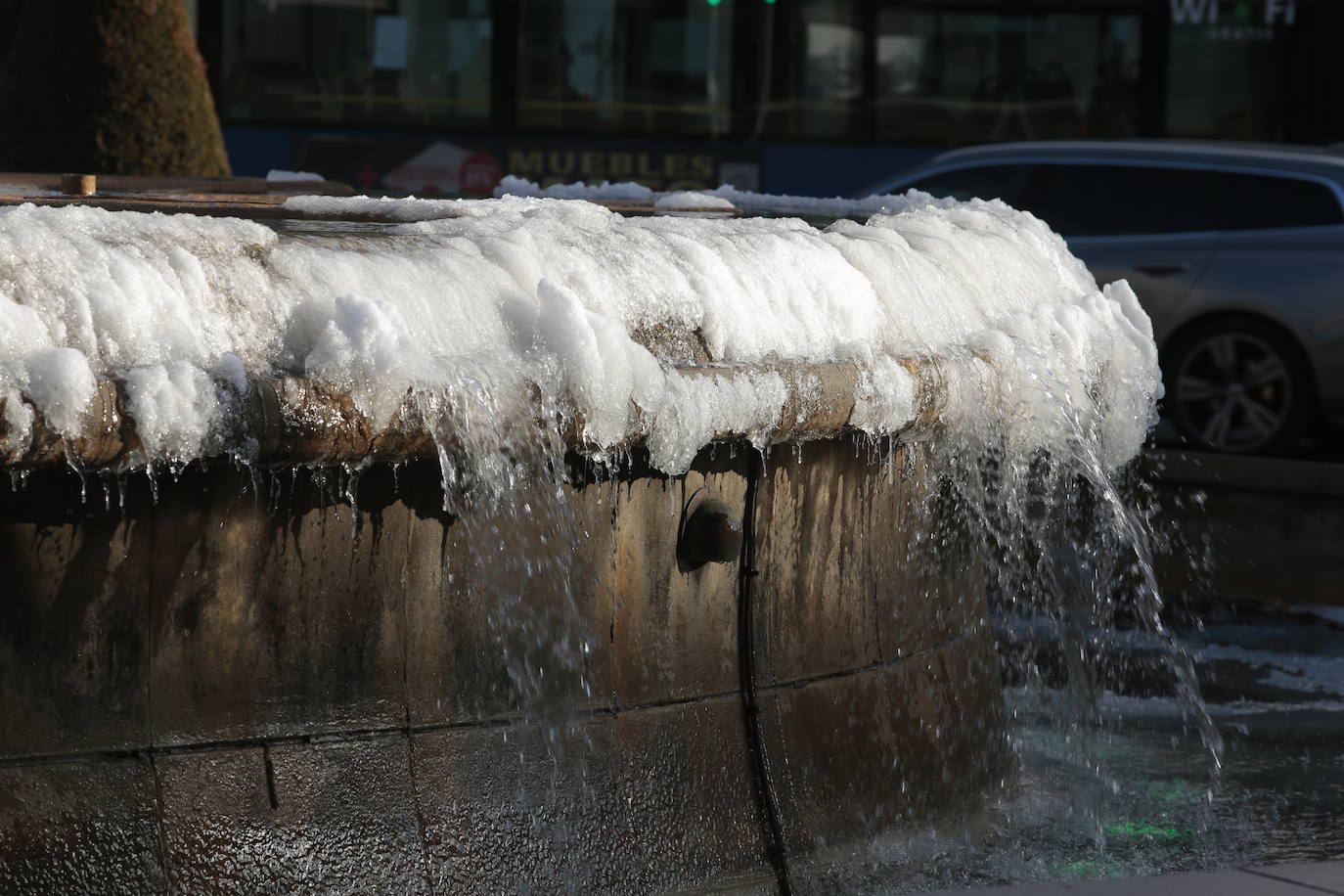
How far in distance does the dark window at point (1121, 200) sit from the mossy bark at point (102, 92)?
5.05 m

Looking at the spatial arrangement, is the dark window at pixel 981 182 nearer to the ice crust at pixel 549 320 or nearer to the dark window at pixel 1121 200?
the dark window at pixel 1121 200

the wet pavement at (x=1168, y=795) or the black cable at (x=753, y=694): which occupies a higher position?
the black cable at (x=753, y=694)

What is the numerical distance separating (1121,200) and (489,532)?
8.21 m

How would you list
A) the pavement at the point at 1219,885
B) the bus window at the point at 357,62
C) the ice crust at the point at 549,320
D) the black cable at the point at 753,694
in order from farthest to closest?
1. the bus window at the point at 357,62
2. the black cable at the point at 753,694
3. the pavement at the point at 1219,885
4. the ice crust at the point at 549,320

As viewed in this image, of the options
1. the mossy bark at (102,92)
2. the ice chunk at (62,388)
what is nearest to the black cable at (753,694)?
the ice chunk at (62,388)

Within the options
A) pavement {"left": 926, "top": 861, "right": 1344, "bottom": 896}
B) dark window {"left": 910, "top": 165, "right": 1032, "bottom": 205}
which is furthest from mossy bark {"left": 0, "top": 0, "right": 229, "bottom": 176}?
pavement {"left": 926, "top": 861, "right": 1344, "bottom": 896}

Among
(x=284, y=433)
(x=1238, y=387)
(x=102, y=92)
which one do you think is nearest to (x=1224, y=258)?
(x=1238, y=387)

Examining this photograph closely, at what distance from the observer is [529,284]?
2.89 metres

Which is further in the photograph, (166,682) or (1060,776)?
Result: (1060,776)

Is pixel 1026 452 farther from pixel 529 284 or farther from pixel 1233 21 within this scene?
pixel 1233 21

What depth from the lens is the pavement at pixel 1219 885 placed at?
116 inches

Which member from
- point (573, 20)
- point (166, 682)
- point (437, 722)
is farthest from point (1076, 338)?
point (573, 20)

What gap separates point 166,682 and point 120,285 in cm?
62

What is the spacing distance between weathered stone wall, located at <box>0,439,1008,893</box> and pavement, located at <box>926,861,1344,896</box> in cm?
52
